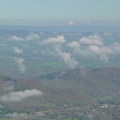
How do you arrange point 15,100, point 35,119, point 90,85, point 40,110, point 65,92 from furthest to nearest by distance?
point 90,85
point 65,92
point 15,100
point 40,110
point 35,119

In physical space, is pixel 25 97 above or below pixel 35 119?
above

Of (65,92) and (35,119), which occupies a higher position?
(65,92)

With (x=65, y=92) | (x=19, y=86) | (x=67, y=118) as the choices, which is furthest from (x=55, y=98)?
(x=67, y=118)

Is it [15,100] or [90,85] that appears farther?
[90,85]

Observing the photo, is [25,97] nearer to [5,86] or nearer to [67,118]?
[5,86]

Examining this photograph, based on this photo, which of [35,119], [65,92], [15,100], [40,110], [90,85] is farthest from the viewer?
[90,85]

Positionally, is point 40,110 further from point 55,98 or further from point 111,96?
point 111,96

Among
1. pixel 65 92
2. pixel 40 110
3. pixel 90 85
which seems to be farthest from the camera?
pixel 90 85

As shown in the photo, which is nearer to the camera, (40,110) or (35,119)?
(35,119)

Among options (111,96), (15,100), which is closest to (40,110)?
(15,100)
